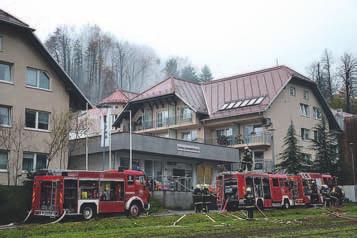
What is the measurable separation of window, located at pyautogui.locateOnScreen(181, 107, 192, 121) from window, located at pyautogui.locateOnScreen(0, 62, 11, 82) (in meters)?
22.5

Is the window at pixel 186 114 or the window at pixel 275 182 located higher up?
the window at pixel 186 114

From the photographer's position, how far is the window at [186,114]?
5191cm

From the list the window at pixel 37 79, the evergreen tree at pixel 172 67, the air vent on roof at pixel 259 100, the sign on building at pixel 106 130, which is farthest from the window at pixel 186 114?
the evergreen tree at pixel 172 67

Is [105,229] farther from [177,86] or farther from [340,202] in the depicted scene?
[177,86]

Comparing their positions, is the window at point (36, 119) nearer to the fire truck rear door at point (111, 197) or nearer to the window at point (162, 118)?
the fire truck rear door at point (111, 197)

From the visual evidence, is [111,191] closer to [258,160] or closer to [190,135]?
[258,160]

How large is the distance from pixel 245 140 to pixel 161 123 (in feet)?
30.5

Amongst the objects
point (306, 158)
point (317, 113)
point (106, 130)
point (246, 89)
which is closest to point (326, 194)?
point (106, 130)

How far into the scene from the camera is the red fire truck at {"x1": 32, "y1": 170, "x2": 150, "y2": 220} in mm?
24062

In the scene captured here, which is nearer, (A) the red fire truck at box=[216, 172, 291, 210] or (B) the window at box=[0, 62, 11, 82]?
(A) the red fire truck at box=[216, 172, 291, 210]

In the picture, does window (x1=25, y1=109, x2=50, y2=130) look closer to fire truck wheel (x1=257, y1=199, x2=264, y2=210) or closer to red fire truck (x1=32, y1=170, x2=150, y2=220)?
red fire truck (x1=32, y1=170, x2=150, y2=220)

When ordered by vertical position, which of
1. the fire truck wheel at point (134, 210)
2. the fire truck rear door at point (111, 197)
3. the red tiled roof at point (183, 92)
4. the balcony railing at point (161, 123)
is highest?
the red tiled roof at point (183, 92)

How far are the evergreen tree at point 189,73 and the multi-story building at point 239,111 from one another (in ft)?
197

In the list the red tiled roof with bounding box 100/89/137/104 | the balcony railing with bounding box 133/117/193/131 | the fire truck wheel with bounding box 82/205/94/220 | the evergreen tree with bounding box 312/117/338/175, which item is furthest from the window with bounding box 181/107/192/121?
the fire truck wheel with bounding box 82/205/94/220
